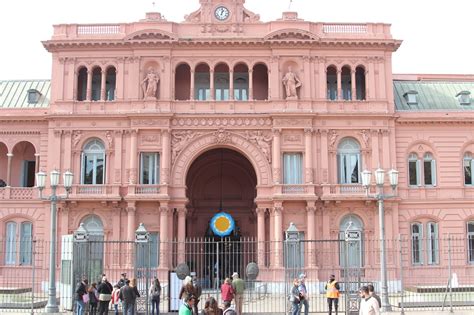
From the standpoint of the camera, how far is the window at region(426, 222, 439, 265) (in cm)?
4269

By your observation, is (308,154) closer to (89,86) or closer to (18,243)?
(89,86)

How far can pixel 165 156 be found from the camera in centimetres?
4222

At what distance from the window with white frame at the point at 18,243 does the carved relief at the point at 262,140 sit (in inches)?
652

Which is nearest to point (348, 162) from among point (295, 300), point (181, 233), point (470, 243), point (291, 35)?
point (291, 35)

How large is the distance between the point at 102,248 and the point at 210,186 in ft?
41.7

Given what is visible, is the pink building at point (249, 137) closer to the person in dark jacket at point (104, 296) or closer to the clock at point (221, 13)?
the clock at point (221, 13)

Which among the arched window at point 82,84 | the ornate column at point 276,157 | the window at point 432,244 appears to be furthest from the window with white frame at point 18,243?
the window at point 432,244

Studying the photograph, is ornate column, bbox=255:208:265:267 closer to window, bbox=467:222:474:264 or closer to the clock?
the clock

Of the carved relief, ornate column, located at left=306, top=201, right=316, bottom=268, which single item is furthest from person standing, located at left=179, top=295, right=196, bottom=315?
the carved relief

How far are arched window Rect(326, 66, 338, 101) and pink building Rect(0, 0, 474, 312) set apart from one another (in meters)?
0.24

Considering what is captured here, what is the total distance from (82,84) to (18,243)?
12.2 m

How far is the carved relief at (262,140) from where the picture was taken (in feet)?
140

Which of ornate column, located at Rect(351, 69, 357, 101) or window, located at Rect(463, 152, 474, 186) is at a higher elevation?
ornate column, located at Rect(351, 69, 357, 101)

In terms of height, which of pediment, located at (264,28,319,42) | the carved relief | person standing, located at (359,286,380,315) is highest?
pediment, located at (264,28,319,42)
